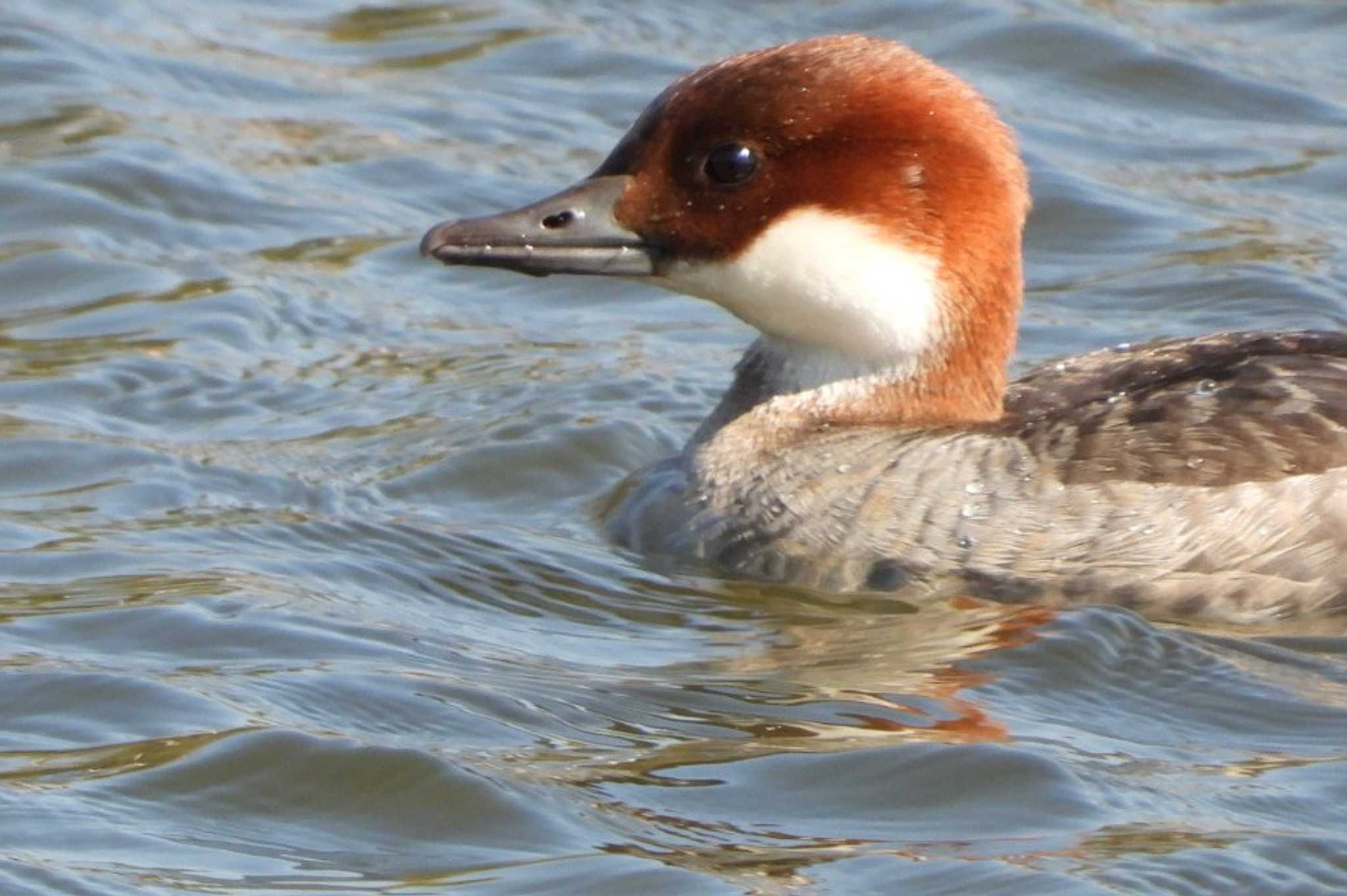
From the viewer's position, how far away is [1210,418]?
881cm

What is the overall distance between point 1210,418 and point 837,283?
120 cm

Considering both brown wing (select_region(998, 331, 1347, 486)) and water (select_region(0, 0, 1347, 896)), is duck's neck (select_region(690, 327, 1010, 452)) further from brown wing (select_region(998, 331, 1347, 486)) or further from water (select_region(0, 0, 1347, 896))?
water (select_region(0, 0, 1347, 896))

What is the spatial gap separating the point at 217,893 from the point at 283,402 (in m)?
4.39

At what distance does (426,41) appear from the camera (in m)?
14.7

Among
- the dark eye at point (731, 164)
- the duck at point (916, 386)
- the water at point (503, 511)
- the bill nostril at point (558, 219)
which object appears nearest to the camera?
the water at point (503, 511)

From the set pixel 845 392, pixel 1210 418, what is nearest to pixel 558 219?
pixel 845 392

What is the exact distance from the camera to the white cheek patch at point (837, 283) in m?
9.16

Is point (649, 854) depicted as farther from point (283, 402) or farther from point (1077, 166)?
point (1077, 166)

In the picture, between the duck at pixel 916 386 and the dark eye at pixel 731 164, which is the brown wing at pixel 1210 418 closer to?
the duck at pixel 916 386

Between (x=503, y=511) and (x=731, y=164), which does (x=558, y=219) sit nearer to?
(x=731, y=164)

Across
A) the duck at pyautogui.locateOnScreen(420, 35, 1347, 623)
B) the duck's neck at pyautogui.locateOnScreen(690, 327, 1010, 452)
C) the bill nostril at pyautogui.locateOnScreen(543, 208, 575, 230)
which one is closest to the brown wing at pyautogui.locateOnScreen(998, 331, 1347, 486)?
the duck at pyautogui.locateOnScreen(420, 35, 1347, 623)

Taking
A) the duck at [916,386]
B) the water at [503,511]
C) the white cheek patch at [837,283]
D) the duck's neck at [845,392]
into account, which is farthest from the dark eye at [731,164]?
the water at [503,511]

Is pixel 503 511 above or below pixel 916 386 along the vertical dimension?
below

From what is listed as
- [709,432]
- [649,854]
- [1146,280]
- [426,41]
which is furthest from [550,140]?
[649,854]
